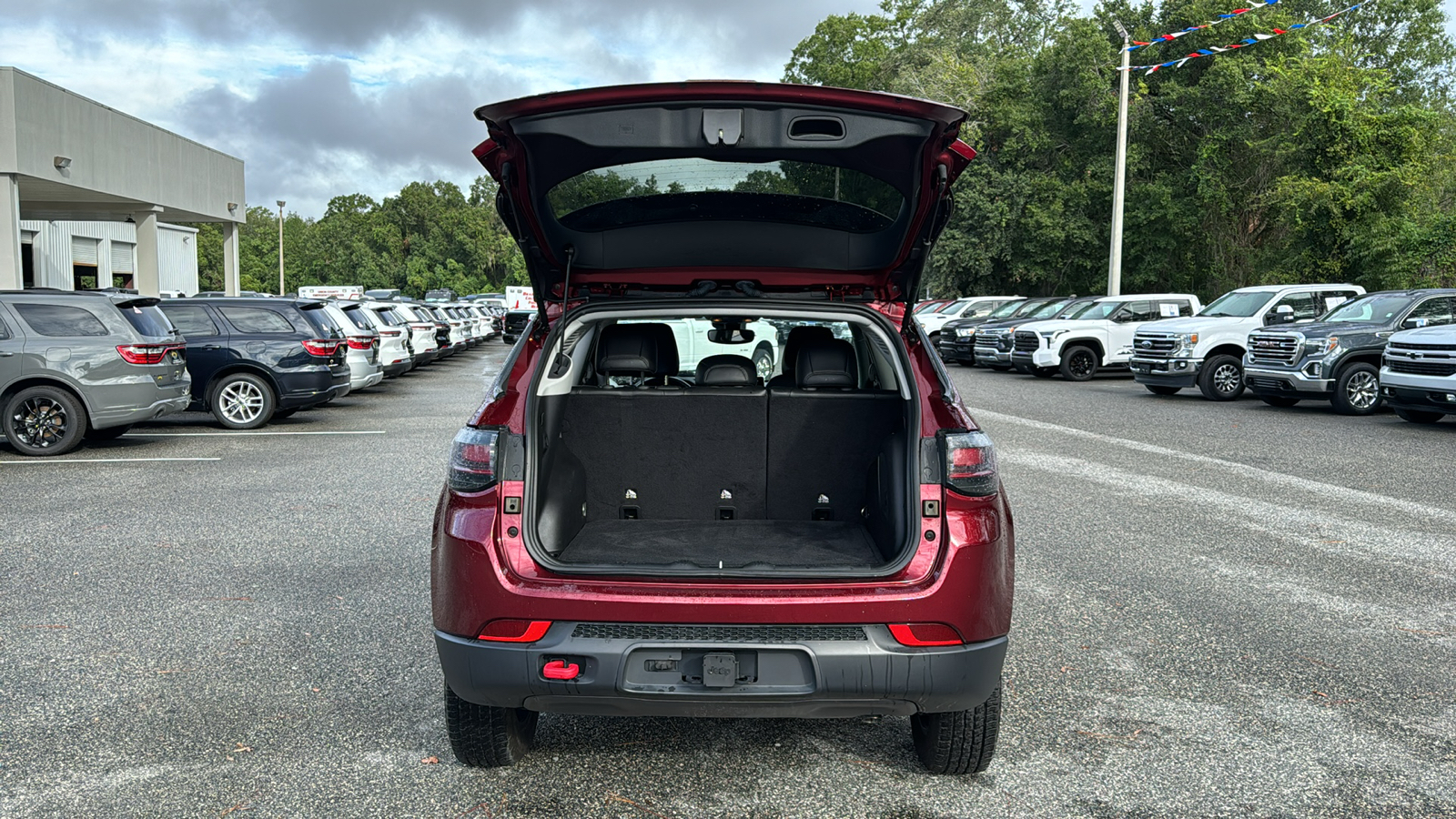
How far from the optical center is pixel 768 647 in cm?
308

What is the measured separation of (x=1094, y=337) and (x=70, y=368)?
58.6 ft

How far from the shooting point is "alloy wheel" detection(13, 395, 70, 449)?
36.3 ft

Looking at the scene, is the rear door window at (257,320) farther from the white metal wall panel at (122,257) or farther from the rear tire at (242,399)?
the white metal wall panel at (122,257)

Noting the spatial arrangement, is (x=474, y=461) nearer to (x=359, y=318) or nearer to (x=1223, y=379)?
(x=359, y=318)

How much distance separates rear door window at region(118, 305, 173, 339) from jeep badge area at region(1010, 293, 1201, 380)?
16.0 meters

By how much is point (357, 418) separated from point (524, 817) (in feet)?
40.8

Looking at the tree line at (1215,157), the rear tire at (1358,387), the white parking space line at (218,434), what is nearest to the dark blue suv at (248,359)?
the white parking space line at (218,434)

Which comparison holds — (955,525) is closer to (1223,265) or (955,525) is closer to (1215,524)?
(1215,524)

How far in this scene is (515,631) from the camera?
3.16 metres

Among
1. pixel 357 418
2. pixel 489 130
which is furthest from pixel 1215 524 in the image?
pixel 357 418

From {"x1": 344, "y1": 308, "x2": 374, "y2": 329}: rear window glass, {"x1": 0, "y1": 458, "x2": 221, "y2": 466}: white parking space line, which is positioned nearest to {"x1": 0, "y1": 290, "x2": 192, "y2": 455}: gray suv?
{"x1": 0, "y1": 458, "x2": 221, "y2": 466}: white parking space line

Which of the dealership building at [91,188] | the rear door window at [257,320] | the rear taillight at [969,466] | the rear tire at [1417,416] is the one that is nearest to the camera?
the rear taillight at [969,466]

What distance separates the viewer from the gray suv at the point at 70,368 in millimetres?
10953

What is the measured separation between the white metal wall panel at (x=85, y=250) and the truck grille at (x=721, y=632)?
43928 mm
